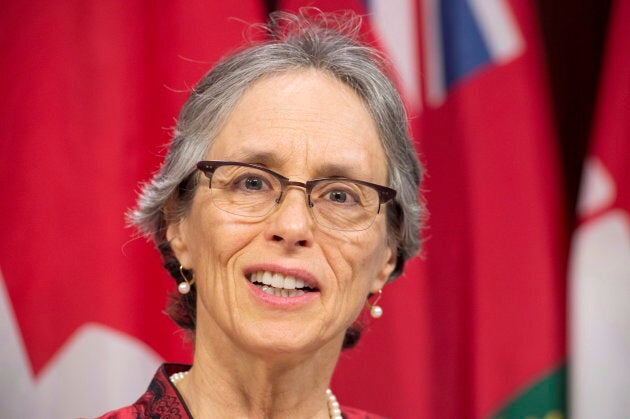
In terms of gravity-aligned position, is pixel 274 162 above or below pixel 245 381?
above

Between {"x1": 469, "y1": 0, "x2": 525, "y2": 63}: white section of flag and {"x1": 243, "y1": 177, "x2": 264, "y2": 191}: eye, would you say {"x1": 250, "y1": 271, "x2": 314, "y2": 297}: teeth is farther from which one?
{"x1": 469, "y1": 0, "x2": 525, "y2": 63}: white section of flag

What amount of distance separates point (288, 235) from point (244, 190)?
0.49 feet

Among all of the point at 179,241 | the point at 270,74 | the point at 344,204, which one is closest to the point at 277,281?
the point at 344,204

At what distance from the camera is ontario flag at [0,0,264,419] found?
91.0 inches

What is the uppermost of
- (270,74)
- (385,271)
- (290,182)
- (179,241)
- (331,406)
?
(270,74)

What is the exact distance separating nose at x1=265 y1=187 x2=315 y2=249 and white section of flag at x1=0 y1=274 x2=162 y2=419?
100cm

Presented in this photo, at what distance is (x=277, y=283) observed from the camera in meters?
1.53

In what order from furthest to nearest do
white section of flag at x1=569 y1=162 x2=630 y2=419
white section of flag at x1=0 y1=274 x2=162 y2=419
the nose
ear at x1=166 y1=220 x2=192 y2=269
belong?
white section of flag at x1=569 y1=162 x2=630 y2=419 < white section of flag at x1=0 y1=274 x2=162 y2=419 < ear at x1=166 y1=220 x2=192 y2=269 < the nose

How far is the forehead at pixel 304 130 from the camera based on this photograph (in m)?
1.60

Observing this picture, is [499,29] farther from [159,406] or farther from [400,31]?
[159,406]

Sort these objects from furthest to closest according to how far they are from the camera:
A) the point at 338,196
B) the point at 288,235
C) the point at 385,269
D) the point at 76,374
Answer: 1. the point at 76,374
2. the point at 385,269
3. the point at 338,196
4. the point at 288,235

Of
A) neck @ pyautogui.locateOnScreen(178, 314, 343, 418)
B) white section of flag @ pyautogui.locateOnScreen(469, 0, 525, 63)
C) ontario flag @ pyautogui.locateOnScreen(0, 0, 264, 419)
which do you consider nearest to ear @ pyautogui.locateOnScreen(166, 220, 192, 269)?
neck @ pyautogui.locateOnScreen(178, 314, 343, 418)

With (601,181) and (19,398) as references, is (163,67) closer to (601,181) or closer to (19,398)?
(19,398)

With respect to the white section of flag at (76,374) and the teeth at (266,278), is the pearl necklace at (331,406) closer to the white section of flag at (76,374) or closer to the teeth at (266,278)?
the teeth at (266,278)
